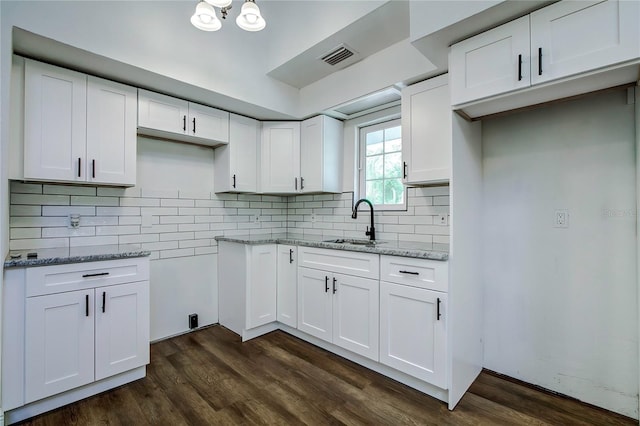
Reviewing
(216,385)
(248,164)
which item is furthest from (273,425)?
(248,164)

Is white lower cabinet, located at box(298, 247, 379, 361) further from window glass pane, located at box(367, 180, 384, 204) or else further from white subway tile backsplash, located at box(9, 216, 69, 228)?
white subway tile backsplash, located at box(9, 216, 69, 228)

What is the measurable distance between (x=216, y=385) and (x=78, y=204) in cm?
181

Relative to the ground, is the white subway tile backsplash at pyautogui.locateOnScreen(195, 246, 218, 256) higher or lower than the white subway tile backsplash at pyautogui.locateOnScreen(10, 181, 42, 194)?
lower

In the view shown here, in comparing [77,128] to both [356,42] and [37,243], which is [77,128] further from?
[356,42]

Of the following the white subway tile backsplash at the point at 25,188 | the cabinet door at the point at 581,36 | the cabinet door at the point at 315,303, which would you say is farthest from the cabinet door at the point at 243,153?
the cabinet door at the point at 581,36

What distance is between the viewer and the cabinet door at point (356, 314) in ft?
7.68

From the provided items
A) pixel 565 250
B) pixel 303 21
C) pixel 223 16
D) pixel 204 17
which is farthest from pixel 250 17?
pixel 565 250

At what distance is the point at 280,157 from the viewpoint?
342 centimetres

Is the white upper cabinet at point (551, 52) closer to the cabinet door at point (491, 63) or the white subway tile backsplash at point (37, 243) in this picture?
the cabinet door at point (491, 63)

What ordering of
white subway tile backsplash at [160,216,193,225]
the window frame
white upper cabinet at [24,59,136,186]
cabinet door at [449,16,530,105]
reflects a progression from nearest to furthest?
cabinet door at [449,16,530,105]
white upper cabinet at [24,59,136,186]
white subway tile backsplash at [160,216,193,225]
the window frame

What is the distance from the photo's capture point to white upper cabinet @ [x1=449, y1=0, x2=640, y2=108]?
53.7 inches

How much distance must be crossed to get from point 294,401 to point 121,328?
1.32 metres

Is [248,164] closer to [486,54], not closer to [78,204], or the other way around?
[78,204]

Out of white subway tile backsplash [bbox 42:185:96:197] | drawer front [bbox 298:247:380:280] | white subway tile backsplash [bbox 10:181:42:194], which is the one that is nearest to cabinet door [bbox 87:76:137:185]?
white subway tile backsplash [bbox 42:185:96:197]
